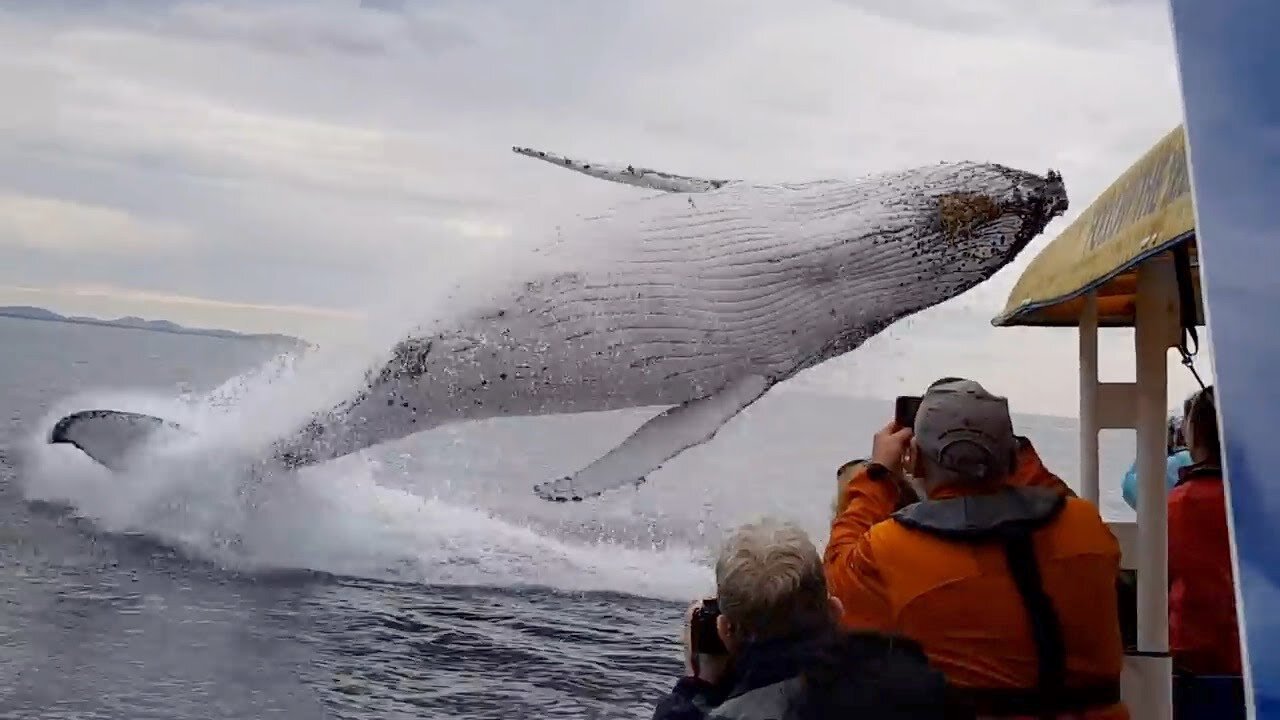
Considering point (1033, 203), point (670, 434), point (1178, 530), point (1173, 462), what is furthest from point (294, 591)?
point (1178, 530)

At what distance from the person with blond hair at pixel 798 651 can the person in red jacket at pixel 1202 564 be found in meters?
2.58

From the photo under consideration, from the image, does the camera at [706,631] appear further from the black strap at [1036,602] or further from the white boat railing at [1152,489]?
the white boat railing at [1152,489]

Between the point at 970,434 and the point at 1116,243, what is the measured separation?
1.08 metres

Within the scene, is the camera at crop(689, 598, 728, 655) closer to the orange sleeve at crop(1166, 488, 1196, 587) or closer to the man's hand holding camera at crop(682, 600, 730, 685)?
the man's hand holding camera at crop(682, 600, 730, 685)

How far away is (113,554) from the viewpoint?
1352 cm

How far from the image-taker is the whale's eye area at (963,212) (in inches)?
380

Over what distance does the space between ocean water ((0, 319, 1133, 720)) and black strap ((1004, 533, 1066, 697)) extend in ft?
9.03

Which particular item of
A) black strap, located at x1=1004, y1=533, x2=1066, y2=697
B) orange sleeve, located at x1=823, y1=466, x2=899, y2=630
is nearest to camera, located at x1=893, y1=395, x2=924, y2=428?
orange sleeve, located at x1=823, y1=466, x2=899, y2=630

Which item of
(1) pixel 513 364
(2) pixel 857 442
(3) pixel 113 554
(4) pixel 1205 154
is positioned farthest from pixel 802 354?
(2) pixel 857 442

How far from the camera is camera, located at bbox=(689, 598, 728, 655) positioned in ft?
10.8

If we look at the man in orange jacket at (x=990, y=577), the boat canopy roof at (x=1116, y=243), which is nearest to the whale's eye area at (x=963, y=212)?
the boat canopy roof at (x=1116, y=243)

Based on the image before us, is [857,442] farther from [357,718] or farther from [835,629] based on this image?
[835,629]

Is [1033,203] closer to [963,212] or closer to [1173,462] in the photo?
[963,212]

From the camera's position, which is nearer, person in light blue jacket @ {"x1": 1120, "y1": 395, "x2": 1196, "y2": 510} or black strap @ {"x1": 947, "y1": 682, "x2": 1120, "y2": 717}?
black strap @ {"x1": 947, "y1": 682, "x2": 1120, "y2": 717}
